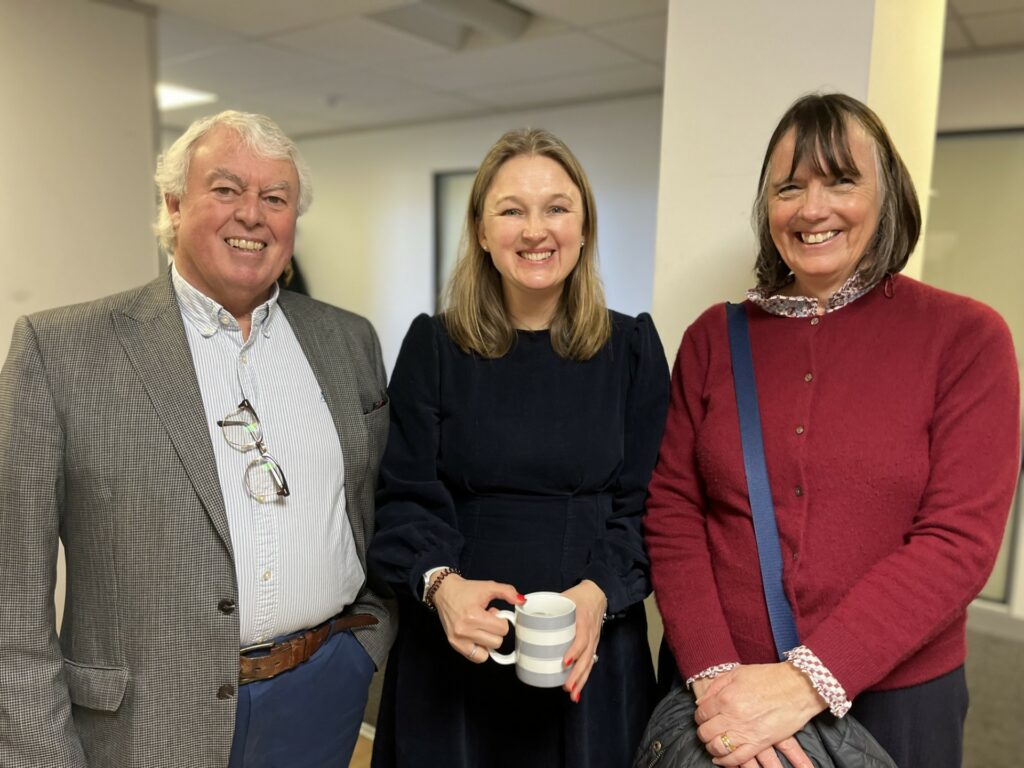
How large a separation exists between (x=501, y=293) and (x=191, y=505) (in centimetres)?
70

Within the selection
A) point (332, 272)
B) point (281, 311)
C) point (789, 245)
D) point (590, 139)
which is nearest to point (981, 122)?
point (590, 139)

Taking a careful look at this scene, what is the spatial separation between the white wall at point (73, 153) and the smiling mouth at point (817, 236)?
289 centimetres

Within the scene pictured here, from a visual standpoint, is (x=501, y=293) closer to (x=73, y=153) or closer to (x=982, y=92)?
(x=73, y=153)

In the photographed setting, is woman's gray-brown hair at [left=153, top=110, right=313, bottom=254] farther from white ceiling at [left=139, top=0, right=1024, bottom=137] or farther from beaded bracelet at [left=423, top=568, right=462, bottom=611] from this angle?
white ceiling at [left=139, top=0, right=1024, bottom=137]

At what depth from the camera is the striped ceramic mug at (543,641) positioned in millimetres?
1197

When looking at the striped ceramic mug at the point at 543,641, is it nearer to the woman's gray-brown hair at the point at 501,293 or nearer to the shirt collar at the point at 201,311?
the woman's gray-brown hair at the point at 501,293

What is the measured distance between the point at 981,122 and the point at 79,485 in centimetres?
411

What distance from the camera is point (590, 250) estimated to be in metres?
1.58

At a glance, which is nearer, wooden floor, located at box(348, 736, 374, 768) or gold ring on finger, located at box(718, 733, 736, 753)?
gold ring on finger, located at box(718, 733, 736, 753)

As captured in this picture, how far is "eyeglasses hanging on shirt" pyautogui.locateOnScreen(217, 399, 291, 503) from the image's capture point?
4.61 ft

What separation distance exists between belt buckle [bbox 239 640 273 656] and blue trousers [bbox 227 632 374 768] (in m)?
0.06

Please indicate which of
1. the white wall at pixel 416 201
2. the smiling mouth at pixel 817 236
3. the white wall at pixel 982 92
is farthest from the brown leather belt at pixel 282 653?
the white wall at pixel 416 201

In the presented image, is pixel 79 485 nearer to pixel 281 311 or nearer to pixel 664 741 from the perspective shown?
pixel 281 311

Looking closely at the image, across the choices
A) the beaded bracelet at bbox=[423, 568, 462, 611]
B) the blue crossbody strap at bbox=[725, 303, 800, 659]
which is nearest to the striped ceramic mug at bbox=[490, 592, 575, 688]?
the beaded bracelet at bbox=[423, 568, 462, 611]
